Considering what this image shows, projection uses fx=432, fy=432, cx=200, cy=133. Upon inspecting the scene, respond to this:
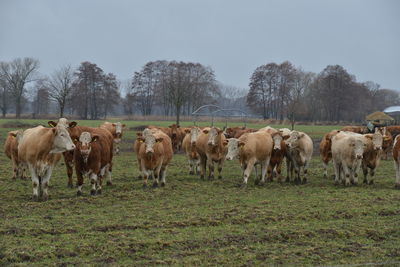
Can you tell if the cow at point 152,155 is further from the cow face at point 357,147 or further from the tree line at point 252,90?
the tree line at point 252,90

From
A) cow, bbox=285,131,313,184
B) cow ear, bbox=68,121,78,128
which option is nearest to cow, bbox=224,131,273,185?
cow, bbox=285,131,313,184

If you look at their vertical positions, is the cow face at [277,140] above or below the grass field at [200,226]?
above

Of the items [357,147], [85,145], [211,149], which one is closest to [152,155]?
[85,145]

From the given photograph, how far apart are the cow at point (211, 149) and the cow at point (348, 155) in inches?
147

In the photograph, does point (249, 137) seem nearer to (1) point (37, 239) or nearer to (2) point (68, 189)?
(2) point (68, 189)

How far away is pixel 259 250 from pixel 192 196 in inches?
189

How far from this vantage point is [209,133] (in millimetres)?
14398

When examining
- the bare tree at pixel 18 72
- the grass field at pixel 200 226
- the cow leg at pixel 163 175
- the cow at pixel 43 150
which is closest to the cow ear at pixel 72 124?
the cow at pixel 43 150

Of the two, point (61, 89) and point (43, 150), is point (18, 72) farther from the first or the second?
point (43, 150)

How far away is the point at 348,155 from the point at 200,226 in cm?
720

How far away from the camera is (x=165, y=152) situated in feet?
42.1

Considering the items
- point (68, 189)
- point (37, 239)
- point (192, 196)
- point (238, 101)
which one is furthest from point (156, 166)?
point (238, 101)

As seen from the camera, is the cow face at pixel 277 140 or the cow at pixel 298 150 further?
the cow at pixel 298 150

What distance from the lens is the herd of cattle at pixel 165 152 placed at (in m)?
10.6
